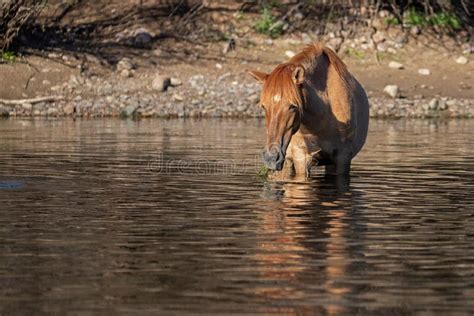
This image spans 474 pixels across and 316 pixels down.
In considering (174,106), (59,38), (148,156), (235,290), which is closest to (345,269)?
(235,290)

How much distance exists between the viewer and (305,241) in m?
8.98

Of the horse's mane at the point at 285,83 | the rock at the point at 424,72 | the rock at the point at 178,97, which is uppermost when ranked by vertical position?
the rock at the point at 424,72

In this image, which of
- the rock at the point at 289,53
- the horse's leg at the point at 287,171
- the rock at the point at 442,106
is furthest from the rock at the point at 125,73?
the horse's leg at the point at 287,171

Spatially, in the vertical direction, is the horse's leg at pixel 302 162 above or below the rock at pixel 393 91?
below

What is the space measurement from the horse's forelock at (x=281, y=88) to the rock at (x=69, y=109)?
15.1 m

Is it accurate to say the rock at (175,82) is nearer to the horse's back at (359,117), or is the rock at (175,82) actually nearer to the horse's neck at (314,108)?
the horse's back at (359,117)

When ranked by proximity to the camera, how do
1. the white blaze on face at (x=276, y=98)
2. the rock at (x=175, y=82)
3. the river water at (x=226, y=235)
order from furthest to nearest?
1. the rock at (x=175, y=82)
2. the white blaze on face at (x=276, y=98)
3. the river water at (x=226, y=235)

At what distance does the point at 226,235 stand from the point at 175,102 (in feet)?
59.1

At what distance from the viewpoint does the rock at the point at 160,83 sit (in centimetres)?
2760

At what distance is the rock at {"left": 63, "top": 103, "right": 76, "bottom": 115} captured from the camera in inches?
1045

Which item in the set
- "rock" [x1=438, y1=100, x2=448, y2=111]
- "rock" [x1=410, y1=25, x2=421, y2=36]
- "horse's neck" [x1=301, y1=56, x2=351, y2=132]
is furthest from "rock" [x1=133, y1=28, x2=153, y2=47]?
"horse's neck" [x1=301, y1=56, x2=351, y2=132]

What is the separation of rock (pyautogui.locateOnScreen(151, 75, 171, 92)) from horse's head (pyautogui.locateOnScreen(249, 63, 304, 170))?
15.8 m

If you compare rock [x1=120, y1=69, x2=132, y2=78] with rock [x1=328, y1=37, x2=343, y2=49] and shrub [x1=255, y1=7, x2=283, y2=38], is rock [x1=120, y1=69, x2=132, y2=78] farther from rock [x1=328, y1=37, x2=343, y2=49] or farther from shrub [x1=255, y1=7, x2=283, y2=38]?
rock [x1=328, y1=37, x2=343, y2=49]

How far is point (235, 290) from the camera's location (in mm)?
7008
